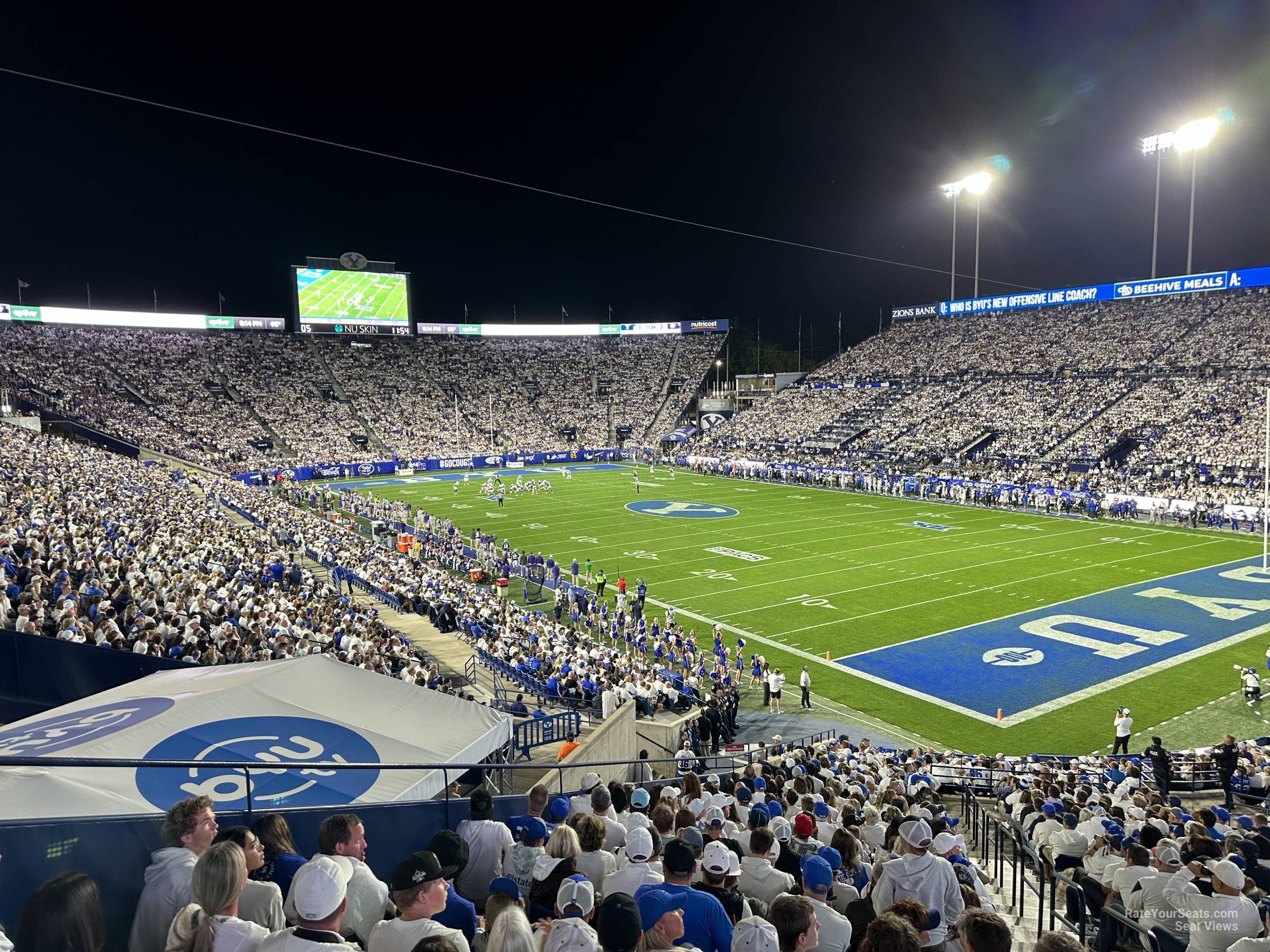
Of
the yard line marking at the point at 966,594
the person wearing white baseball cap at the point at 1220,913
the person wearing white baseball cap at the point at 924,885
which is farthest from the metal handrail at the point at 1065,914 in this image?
the yard line marking at the point at 966,594

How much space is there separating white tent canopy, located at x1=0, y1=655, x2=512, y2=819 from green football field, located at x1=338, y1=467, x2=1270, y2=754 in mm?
10359

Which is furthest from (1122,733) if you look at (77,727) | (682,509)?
(682,509)

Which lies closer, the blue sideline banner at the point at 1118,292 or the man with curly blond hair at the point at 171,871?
the man with curly blond hair at the point at 171,871

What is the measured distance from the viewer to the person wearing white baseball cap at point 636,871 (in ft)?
13.5

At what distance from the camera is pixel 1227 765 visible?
1077 centimetres

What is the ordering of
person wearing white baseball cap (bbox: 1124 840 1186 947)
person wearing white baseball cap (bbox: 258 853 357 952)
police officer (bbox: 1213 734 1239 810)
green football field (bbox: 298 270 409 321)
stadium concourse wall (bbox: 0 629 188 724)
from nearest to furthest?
person wearing white baseball cap (bbox: 258 853 357 952) < person wearing white baseball cap (bbox: 1124 840 1186 947) < stadium concourse wall (bbox: 0 629 188 724) < police officer (bbox: 1213 734 1239 810) < green football field (bbox: 298 270 409 321)

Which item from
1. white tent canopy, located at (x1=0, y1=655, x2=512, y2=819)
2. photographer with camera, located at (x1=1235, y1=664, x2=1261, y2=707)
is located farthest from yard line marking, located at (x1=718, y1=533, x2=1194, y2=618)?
white tent canopy, located at (x1=0, y1=655, x2=512, y2=819)

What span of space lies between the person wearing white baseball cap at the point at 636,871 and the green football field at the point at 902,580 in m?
11.9

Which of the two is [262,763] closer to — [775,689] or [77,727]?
[77,727]

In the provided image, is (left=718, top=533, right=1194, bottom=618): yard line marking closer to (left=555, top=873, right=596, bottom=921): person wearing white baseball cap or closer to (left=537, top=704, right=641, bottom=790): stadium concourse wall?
(left=537, top=704, right=641, bottom=790): stadium concourse wall

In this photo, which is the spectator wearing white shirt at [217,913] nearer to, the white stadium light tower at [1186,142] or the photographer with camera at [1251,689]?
the photographer with camera at [1251,689]

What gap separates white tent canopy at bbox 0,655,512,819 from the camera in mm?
4996

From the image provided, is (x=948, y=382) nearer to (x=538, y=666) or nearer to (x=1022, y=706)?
(x=1022, y=706)

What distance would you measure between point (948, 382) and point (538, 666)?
174 ft
